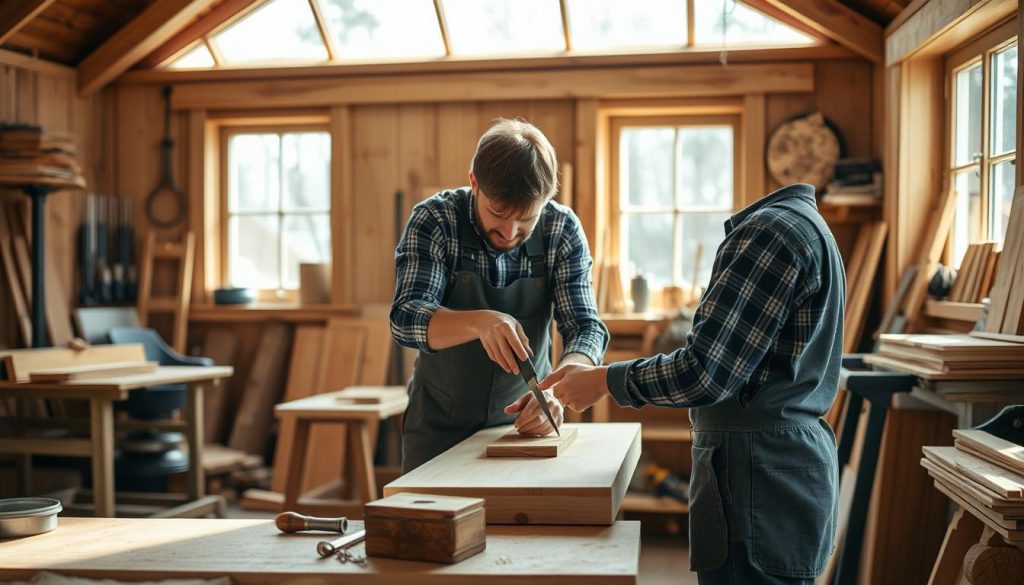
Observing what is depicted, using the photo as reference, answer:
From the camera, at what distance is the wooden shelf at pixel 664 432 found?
517 cm

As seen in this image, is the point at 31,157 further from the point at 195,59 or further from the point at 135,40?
the point at 195,59

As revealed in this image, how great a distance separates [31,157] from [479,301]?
3.67 m

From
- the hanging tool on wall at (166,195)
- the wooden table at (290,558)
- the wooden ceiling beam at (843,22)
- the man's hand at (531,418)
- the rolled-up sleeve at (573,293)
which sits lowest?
the wooden table at (290,558)

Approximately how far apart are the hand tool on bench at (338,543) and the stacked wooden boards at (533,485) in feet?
0.40

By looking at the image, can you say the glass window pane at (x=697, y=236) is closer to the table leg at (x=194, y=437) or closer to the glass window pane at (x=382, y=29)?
the glass window pane at (x=382, y=29)

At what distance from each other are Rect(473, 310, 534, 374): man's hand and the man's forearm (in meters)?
0.02

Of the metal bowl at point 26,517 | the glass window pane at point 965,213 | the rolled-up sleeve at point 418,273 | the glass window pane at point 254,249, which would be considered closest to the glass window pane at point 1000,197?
the glass window pane at point 965,213

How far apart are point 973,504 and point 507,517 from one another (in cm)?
109

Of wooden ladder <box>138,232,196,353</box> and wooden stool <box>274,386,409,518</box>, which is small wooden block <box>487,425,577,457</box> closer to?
wooden stool <box>274,386,409,518</box>

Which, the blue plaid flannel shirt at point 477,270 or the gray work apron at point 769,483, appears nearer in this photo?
the gray work apron at point 769,483

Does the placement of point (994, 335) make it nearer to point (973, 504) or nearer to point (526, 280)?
point (973, 504)

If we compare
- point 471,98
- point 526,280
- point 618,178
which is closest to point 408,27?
point 471,98

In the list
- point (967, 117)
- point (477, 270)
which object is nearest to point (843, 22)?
point (967, 117)

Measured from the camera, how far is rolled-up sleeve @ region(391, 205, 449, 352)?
247cm
